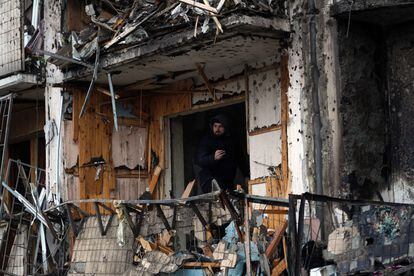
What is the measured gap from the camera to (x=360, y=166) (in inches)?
423

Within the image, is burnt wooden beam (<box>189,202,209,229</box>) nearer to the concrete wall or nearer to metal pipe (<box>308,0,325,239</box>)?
metal pipe (<box>308,0,325,239</box>)

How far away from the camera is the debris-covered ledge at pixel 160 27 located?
1063 cm

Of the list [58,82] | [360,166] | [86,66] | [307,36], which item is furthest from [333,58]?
[58,82]

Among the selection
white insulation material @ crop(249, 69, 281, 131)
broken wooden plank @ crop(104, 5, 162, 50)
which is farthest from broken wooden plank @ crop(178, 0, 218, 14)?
white insulation material @ crop(249, 69, 281, 131)

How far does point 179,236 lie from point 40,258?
3.23 meters

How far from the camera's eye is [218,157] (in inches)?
488

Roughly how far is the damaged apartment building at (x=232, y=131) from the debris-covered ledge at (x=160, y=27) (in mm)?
25

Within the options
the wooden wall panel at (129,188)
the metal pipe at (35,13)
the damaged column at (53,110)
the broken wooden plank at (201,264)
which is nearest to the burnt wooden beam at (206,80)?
the wooden wall panel at (129,188)

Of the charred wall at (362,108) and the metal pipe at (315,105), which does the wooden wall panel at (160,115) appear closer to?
the metal pipe at (315,105)

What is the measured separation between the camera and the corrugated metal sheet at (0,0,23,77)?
13953 mm

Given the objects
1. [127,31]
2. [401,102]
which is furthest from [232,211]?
[127,31]

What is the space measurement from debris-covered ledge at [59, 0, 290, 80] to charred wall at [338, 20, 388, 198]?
34.5 inches

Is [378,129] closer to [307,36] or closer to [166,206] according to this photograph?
[307,36]

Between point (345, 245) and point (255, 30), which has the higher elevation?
point (255, 30)
